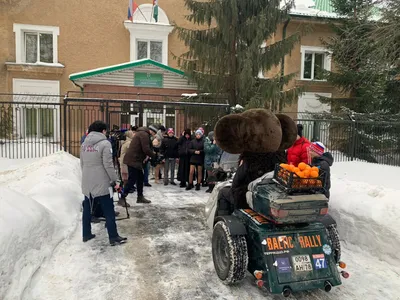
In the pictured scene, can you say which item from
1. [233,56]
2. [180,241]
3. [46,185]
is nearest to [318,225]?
[180,241]

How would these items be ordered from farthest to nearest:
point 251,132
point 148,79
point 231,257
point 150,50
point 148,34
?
point 150,50
point 148,34
point 148,79
point 251,132
point 231,257

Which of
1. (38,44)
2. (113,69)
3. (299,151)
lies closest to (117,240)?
(299,151)

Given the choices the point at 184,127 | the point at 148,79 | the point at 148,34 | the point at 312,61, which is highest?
the point at 148,34

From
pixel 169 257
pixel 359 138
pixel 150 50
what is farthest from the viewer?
A: pixel 150 50

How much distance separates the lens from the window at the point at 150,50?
18125mm

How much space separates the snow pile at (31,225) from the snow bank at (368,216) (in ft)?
→ 13.9

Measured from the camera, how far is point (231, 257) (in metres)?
3.47

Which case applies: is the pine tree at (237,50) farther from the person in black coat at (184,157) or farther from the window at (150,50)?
the person in black coat at (184,157)

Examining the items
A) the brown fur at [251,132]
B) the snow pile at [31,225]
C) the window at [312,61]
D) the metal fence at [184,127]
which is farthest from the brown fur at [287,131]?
the window at [312,61]

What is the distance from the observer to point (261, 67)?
14.6 metres

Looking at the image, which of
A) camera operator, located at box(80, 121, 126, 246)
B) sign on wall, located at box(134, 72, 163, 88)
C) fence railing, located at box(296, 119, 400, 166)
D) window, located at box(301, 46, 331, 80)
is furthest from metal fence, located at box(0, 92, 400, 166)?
camera operator, located at box(80, 121, 126, 246)

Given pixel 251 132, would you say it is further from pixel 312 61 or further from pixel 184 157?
pixel 312 61

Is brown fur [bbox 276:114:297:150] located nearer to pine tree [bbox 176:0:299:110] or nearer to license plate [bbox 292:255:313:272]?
license plate [bbox 292:255:313:272]

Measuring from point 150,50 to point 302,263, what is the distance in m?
16.7
